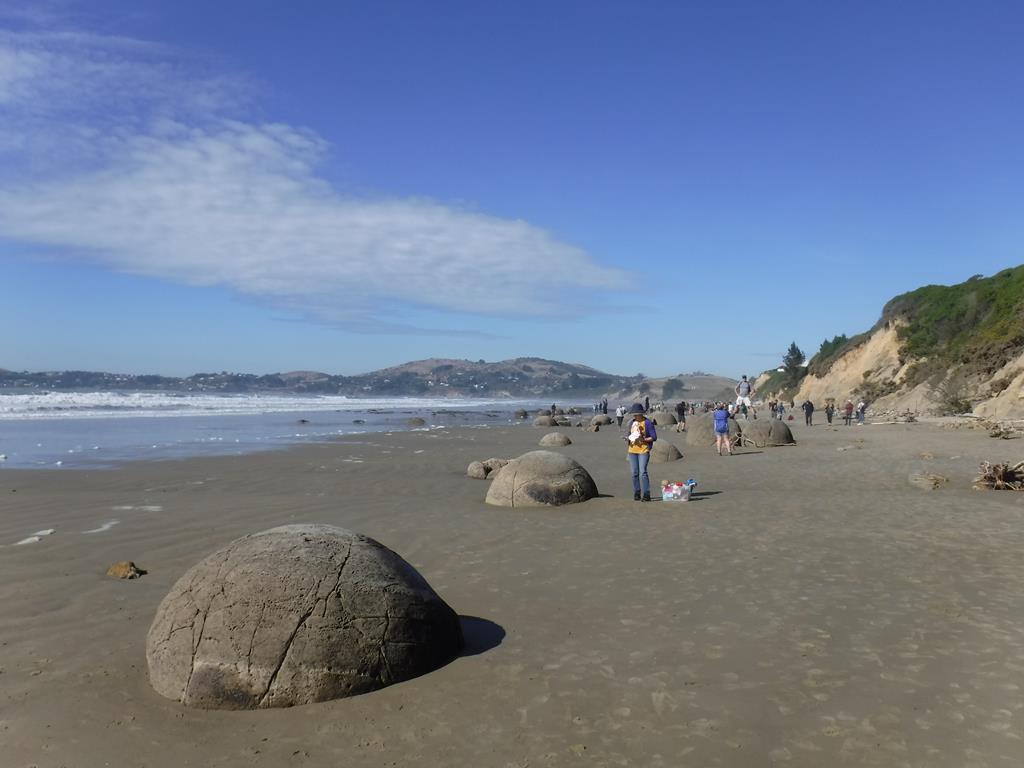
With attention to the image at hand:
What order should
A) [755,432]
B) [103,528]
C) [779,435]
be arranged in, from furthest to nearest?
[755,432], [779,435], [103,528]

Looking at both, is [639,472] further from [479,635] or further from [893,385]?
[893,385]

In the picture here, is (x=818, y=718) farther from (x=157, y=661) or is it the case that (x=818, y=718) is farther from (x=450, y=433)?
(x=450, y=433)

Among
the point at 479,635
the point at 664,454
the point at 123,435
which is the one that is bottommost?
the point at 479,635

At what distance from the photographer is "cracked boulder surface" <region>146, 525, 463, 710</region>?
202 inches

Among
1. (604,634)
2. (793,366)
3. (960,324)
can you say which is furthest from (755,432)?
(793,366)

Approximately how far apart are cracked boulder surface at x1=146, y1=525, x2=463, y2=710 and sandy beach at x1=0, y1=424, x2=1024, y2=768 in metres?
0.16

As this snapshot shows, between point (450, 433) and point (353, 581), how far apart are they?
3294 cm

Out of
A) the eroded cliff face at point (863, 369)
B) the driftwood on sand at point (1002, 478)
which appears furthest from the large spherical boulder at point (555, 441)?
the eroded cliff face at point (863, 369)

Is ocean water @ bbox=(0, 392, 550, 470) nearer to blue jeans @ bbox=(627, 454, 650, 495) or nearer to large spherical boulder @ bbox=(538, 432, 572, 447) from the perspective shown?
large spherical boulder @ bbox=(538, 432, 572, 447)

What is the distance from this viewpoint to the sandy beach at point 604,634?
464cm

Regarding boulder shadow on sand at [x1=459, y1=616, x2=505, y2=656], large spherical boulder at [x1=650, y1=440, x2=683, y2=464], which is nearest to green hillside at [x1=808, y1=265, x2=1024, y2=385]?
large spherical boulder at [x1=650, y1=440, x2=683, y2=464]

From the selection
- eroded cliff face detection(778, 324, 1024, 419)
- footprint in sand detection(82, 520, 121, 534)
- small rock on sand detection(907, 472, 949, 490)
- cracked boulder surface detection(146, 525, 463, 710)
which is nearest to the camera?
cracked boulder surface detection(146, 525, 463, 710)

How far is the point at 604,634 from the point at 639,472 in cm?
776

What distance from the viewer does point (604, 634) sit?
6.60 meters
